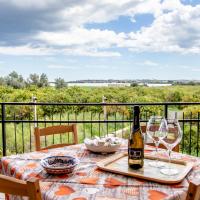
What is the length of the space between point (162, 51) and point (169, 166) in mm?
16254

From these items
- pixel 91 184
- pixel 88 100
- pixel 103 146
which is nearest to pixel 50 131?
pixel 103 146

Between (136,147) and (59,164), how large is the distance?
412 millimetres

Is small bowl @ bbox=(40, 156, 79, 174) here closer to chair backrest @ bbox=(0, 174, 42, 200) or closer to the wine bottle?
the wine bottle

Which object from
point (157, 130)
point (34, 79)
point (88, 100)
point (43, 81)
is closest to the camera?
point (157, 130)

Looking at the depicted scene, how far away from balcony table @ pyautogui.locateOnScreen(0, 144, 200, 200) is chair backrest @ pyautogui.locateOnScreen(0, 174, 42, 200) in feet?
0.70

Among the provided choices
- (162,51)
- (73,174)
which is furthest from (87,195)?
(162,51)

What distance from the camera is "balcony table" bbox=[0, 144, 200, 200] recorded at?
1343 millimetres

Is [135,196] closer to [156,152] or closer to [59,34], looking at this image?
[156,152]

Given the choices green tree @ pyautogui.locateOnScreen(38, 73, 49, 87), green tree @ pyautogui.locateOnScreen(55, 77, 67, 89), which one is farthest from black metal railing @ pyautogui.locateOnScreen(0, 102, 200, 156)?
green tree @ pyautogui.locateOnScreen(38, 73, 49, 87)

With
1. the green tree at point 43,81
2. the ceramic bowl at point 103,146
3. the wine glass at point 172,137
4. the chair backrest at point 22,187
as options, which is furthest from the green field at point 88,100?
the chair backrest at point 22,187

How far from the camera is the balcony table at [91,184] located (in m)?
1.34

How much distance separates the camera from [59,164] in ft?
5.63

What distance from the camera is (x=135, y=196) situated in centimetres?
133

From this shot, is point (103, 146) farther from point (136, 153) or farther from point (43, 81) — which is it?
point (43, 81)
